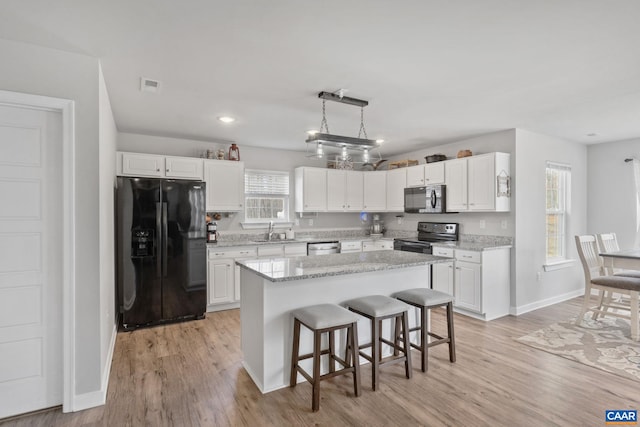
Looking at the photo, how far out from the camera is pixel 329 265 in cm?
283

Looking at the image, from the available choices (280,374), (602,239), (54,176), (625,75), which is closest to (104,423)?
(280,374)

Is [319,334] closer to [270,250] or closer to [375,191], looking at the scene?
[270,250]

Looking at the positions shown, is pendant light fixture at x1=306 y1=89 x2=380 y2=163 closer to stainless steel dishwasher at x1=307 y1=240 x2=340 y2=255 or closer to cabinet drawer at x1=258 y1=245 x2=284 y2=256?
cabinet drawer at x1=258 y1=245 x2=284 y2=256

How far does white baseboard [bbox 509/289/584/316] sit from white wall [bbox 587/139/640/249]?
98cm

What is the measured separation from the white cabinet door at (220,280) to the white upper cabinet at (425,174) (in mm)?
3104

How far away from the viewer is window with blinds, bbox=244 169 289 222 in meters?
5.45

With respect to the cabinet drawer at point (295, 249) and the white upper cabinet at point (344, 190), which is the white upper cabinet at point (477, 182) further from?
the cabinet drawer at point (295, 249)

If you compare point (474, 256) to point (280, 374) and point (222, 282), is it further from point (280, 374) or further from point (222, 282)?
point (222, 282)

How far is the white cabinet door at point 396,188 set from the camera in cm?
573

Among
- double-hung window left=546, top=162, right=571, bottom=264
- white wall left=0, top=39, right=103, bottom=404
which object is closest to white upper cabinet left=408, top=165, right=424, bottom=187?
double-hung window left=546, top=162, right=571, bottom=264

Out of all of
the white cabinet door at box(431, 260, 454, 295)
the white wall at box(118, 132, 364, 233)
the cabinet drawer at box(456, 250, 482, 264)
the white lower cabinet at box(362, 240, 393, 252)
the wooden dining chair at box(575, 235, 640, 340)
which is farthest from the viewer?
the white lower cabinet at box(362, 240, 393, 252)

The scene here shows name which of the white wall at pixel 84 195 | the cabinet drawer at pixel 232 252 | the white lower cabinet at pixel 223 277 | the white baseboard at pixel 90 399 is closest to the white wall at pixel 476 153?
the cabinet drawer at pixel 232 252

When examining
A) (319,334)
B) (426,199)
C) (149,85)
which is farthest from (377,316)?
(426,199)

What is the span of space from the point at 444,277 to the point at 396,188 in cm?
186
